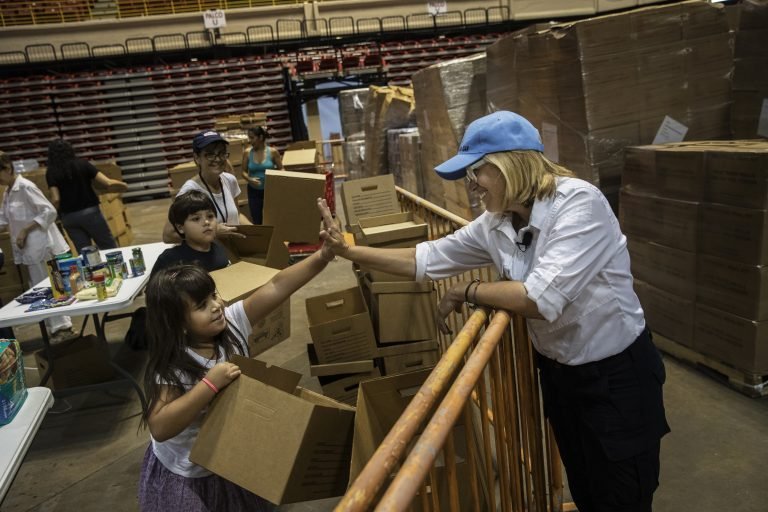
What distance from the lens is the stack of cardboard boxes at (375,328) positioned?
10.2ft

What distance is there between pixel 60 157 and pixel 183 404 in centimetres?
449

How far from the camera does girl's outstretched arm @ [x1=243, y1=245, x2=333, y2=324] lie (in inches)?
82.0

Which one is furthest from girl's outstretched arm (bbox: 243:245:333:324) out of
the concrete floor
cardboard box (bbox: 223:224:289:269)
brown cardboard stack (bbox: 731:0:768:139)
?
brown cardboard stack (bbox: 731:0:768:139)

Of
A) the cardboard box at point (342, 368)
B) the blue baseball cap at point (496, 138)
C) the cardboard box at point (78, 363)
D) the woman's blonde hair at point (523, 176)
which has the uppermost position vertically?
the blue baseball cap at point (496, 138)

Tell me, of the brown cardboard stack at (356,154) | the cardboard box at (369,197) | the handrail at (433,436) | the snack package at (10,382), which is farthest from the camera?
the brown cardboard stack at (356,154)

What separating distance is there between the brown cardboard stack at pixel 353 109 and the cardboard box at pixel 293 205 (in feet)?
27.9

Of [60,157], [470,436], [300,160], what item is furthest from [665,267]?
[60,157]

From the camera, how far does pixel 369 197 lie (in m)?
4.08

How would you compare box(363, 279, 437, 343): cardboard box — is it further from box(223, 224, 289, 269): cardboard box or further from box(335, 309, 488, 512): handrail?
box(335, 309, 488, 512): handrail

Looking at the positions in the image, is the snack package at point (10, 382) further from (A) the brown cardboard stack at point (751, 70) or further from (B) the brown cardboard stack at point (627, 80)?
(A) the brown cardboard stack at point (751, 70)

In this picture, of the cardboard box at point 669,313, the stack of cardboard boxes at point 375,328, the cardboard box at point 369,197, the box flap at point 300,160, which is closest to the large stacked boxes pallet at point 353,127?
the box flap at point 300,160

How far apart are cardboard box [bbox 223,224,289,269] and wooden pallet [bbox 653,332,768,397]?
8.42 feet

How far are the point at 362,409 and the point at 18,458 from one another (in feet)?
3.60

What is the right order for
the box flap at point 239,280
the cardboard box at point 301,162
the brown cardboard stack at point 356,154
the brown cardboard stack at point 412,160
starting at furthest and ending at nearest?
1. the brown cardboard stack at point 356,154
2. the brown cardboard stack at point 412,160
3. the cardboard box at point 301,162
4. the box flap at point 239,280
